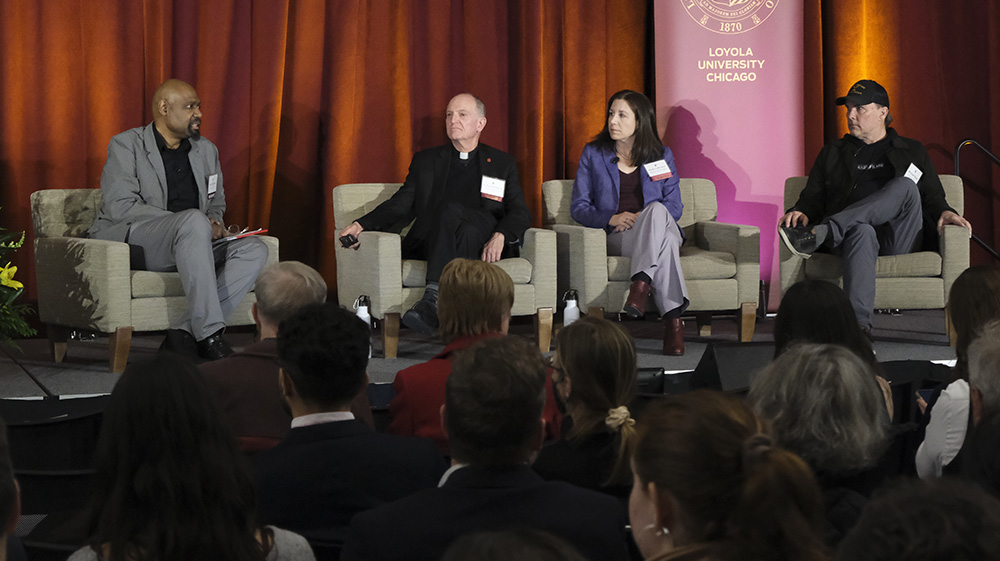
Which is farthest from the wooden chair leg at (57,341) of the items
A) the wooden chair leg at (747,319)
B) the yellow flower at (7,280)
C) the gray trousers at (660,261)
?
the wooden chair leg at (747,319)

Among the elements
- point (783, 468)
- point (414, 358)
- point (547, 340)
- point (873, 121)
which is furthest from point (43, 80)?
point (783, 468)

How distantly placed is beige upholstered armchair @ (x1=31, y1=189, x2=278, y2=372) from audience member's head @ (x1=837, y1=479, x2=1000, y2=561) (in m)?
3.86

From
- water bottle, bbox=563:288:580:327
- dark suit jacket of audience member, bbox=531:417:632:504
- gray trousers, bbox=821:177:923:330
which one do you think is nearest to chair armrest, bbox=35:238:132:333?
water bottle, bbox=563:288:580:327

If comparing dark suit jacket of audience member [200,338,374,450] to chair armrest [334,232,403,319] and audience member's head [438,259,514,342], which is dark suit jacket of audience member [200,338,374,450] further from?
chair armrest [334,232,403,319]

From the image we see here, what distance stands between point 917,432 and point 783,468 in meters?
1.28

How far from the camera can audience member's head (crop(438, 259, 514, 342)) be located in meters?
2.53

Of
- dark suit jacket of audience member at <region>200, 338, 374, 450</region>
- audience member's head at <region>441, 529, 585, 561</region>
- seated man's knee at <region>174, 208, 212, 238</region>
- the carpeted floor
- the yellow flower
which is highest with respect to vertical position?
seated man's knee at <region>174, 208, 212, 238</region>

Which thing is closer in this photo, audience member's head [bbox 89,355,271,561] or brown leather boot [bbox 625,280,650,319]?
audience member's head [bbox 89,355,271,561]

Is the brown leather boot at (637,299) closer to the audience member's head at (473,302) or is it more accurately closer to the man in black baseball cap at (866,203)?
the man in black baseball cap at (866,203)

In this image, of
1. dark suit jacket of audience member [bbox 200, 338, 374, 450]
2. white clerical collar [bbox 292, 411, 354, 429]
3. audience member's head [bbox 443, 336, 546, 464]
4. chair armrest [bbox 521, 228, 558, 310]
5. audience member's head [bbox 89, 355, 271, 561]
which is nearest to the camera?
audience member's head [bbox 89, 355, 271, 561]

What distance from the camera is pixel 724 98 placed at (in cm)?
567

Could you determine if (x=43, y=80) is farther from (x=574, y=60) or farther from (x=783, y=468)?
(x=783, y=468)

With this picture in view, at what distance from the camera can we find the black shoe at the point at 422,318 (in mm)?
4465

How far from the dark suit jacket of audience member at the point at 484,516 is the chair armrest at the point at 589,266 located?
335 centimetres
